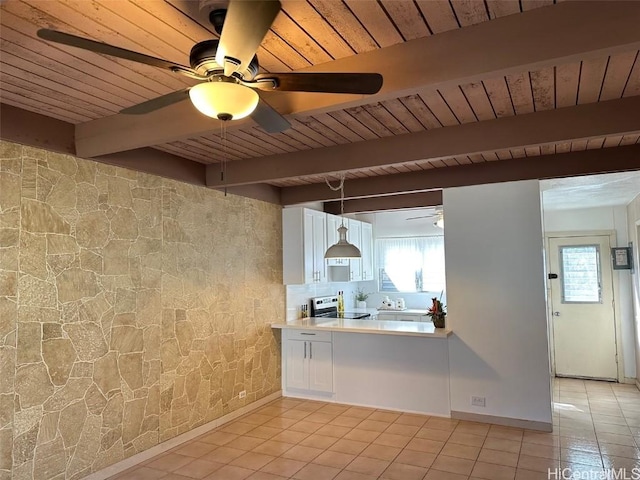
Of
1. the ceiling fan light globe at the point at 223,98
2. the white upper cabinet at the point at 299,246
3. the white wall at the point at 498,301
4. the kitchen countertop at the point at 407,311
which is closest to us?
the ceiling fan light globe at the point at 223,98

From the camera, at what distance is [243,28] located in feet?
4.35

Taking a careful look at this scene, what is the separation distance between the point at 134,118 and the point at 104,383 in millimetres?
2023

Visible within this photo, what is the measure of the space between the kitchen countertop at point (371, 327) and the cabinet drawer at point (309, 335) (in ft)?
0.29


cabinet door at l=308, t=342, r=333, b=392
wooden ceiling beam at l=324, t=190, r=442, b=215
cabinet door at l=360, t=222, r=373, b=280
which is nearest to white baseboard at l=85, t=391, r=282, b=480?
cabinet door at l=308, t=342, r=333, b=392

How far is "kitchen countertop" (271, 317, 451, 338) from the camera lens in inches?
182

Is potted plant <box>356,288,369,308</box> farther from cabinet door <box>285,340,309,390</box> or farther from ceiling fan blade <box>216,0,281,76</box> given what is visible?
ceiling fan blade <box>216,0,281,76</box>

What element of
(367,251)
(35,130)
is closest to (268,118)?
(35,130)

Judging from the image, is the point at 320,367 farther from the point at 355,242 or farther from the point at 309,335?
the point at 355,242

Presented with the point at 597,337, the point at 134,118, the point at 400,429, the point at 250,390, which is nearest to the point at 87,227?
the point at 134,118

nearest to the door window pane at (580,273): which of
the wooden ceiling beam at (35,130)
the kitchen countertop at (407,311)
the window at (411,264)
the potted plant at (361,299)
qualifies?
the window at (411,264)

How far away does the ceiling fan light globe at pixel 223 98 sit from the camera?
1.61 m

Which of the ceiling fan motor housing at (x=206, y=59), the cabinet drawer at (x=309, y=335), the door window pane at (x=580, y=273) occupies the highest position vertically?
the ceiling fan motor housing at (x=206, y=59)

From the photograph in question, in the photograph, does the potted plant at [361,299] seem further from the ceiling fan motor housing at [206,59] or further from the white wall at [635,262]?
the ceiling fan motor housing at [206,59]

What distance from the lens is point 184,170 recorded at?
420 centimetres
